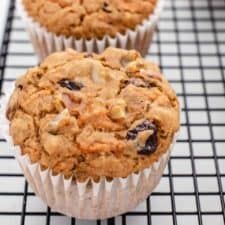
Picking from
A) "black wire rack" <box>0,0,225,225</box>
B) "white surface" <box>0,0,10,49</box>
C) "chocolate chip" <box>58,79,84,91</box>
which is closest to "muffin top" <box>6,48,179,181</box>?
"chocolate chip" <box>58,79,84,91</box>

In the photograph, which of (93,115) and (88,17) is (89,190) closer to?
(93,115)

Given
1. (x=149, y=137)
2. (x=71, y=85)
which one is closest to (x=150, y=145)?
(x=149, y=137)

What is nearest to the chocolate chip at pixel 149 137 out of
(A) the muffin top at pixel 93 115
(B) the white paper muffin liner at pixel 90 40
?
(A) the muffin top at pixel 93 115

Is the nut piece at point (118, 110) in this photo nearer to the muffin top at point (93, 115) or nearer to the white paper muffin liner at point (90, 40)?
the muffin top at point (93, 115)

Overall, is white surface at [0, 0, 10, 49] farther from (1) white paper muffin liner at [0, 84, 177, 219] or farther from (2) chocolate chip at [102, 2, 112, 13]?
(1) white paper muffin liner at [0, 84, 177, 219]

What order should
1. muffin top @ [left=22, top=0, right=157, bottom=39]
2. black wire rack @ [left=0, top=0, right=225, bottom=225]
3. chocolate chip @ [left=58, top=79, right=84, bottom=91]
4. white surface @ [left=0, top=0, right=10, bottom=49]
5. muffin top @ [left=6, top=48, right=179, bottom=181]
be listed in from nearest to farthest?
muffin top @ [left=6, top=48, right=179, bottom=181] → chocolate chip @ [left=58, top=79, right=84, bottom=91] → black wire rack @ [left=0, top=0, right=225, bottom=225] → muffin top @ [left=22, top=0, right=157, bottom=39] → white surface @ [left=0, top=0, right=10, bottom=49]

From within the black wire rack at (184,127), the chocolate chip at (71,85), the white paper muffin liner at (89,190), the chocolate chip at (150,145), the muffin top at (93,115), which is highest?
the chocolate chip at (71,85)

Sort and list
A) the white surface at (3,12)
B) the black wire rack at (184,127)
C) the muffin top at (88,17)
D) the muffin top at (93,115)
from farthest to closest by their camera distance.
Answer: the white surface at (3,12) < the muffin top at (88,17) < the black wire rack at (184,127) < the muffin top at (93,115)
